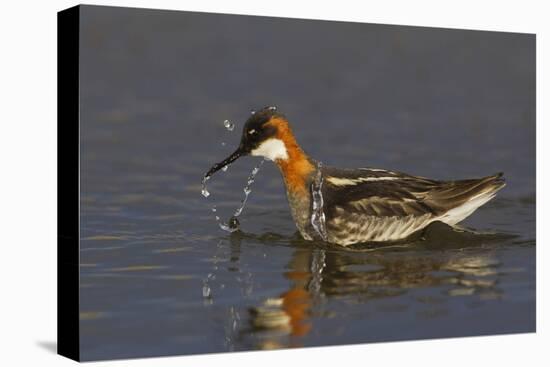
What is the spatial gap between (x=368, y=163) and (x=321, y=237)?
30.6 inches

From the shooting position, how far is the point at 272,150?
32.2 feet

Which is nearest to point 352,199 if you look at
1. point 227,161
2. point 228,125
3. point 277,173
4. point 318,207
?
point 318,207

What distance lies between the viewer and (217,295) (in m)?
8.85

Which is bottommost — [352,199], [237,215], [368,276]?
[368,276]

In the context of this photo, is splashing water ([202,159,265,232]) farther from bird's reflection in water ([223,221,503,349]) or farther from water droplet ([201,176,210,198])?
bird's reflection in water ([223,221,503,349])

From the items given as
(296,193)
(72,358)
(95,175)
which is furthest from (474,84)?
(72,358)

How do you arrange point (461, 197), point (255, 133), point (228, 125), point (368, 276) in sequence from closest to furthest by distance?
point (368, 276) → point (228, 125) → point (255, 133) → point (461, 197)

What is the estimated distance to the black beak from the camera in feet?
30.9

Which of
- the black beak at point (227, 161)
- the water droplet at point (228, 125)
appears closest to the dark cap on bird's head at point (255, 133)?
the black beak at point (227, 161)

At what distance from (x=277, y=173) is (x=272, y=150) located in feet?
0.77

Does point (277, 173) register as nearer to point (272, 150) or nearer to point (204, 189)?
point (272, 150)

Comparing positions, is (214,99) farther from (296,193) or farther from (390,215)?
(390,215)

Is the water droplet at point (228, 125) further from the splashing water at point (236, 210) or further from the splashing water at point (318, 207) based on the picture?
the splashing water at point (318, 207)

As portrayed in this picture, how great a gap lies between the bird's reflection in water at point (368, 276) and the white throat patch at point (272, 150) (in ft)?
2.50
